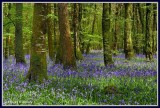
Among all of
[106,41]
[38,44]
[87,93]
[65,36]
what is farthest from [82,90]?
[106,41]

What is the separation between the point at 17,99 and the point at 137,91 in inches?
137

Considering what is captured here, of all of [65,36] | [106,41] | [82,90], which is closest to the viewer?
[82,90]

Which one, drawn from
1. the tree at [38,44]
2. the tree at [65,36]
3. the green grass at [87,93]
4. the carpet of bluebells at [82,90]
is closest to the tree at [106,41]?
the tree at [65,36]

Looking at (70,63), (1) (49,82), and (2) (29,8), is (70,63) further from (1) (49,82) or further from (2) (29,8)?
(2) (29,8)

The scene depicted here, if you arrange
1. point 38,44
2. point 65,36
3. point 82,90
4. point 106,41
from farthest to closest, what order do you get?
point 106,41, point 65,36, point 38,44, point 82,90

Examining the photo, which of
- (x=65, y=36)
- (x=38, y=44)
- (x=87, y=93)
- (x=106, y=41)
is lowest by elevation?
(x=87, y=93)

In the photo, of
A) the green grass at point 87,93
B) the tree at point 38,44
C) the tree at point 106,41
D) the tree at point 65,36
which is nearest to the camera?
→ the green grass at point 87,93

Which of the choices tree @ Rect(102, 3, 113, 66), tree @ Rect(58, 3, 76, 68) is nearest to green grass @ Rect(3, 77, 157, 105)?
tree @ Rect(58, 3, 76, 68)

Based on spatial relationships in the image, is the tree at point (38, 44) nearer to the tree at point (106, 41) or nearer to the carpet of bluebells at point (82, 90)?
the carpet of bluebells at point (82, 90)

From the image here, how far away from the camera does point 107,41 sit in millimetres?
15312

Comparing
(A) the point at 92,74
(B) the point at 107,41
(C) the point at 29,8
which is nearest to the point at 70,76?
(A) the point at 92,74

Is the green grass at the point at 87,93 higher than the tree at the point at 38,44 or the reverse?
the reverse

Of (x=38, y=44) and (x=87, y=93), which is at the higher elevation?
(x=38, y=44)

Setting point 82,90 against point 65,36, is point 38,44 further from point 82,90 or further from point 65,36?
point 65,36
